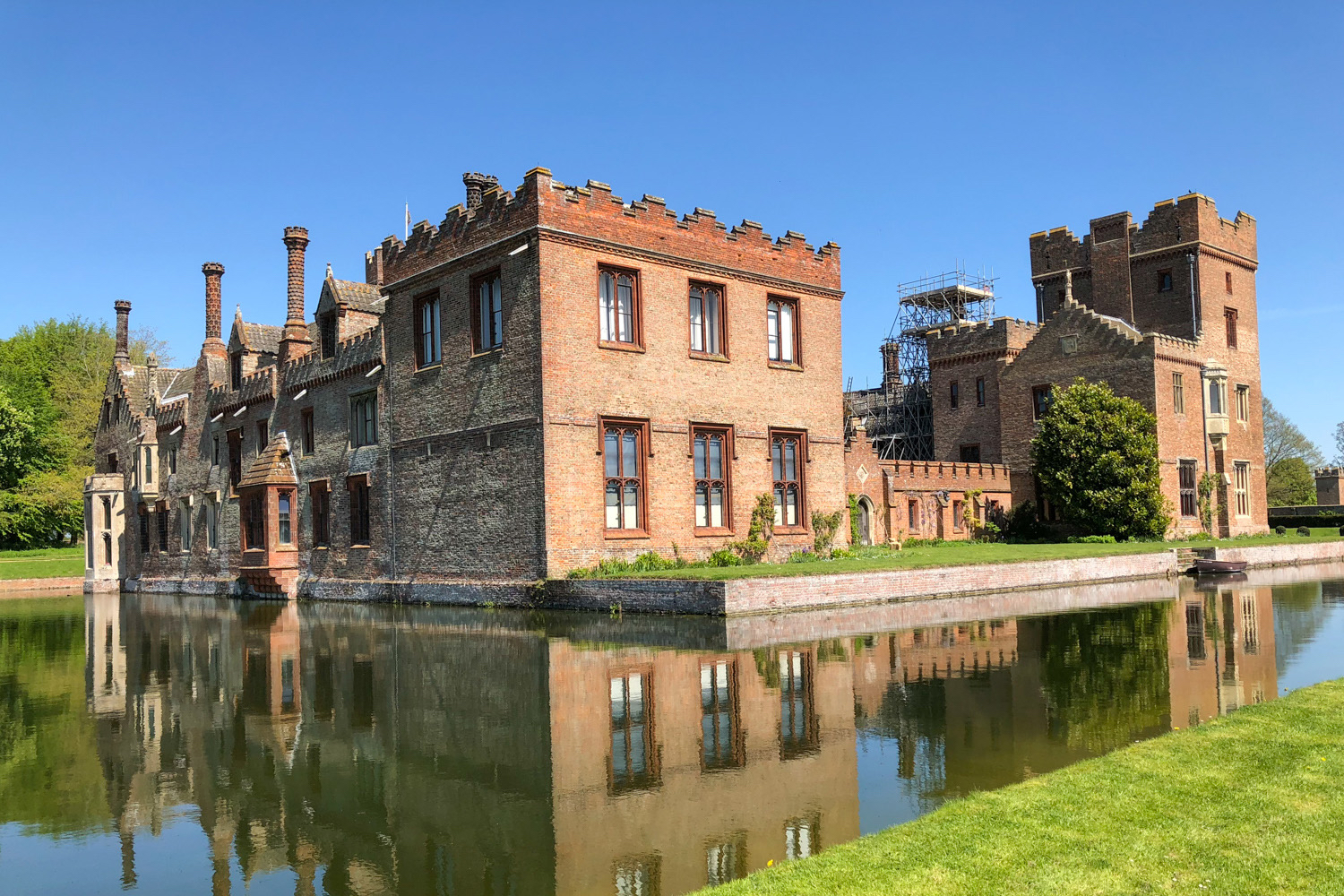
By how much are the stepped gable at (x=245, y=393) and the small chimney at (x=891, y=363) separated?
33012 millimetres

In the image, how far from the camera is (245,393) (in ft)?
117

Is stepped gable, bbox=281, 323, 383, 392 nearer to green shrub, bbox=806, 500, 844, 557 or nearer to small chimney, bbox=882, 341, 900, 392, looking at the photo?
green shrub, bbox=806, 500, 844, 557

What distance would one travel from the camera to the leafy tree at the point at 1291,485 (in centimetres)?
7225

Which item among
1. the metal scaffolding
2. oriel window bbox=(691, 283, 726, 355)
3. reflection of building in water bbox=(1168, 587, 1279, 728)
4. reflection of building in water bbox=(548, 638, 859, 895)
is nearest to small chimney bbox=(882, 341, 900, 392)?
the metal scaffolding

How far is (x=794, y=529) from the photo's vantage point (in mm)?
27391

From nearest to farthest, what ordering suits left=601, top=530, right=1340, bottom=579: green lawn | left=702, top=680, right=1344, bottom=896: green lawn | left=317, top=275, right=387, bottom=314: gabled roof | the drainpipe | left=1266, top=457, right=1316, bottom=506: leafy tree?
1. left=702, top=680, right=1344, bottom=896: green lawn
2. left=601, top=530, right=1340, bottom=579: green lawn
3. left=317, top=275, right=387, bottom=314: gabled roof
4. the drainpipe
5. left=1266, top=457, right=1316, bottom=506: leafy tree

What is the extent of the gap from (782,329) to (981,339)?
20266 mm

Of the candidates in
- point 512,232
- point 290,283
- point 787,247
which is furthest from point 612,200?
point 290,283

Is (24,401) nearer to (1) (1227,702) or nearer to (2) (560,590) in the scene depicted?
(2) (560,590)

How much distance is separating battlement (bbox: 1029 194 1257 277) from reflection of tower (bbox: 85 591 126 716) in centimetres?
4079

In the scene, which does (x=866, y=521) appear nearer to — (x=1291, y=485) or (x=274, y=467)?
(x=274, y=467)

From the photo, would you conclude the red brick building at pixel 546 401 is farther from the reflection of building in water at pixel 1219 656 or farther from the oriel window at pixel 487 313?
the reflection of building in water at pixel 1219 656

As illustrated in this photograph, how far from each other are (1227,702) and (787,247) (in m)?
19.9

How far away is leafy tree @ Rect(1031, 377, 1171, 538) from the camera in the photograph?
36.5m
